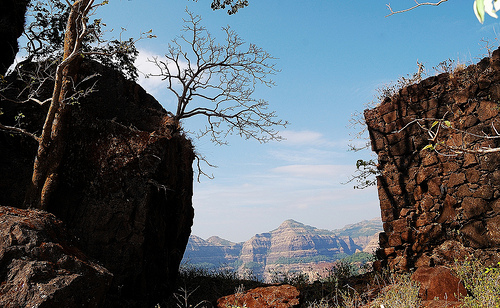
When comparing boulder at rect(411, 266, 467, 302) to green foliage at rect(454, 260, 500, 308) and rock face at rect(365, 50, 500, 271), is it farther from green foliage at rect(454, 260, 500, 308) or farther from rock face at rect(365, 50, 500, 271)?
rock face at rect(365, 50, 500, 271)

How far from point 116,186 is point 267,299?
14.3 ft

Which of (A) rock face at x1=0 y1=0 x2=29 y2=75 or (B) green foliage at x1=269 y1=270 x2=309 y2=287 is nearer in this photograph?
(A) rock face at x1=0 y1=0 x2=29 y2=75

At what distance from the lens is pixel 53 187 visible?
7359mm

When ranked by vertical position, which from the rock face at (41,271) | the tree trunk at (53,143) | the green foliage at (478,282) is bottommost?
the green foliage at (478,282)

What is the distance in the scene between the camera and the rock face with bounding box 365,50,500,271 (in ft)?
26.4

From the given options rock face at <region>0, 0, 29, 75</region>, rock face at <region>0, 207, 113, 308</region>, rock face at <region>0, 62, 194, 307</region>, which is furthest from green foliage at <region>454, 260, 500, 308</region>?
rock face at <region>0, 0, 29, 75</region>

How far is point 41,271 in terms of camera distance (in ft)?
14.4

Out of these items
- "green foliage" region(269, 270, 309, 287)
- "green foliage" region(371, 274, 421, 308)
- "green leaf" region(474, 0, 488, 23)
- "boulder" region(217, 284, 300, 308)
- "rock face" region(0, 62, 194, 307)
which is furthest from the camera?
"green foliage" region(269, 270, 309, 287)

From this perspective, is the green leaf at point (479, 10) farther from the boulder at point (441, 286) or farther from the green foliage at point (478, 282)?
the boulder at point (441, 286)

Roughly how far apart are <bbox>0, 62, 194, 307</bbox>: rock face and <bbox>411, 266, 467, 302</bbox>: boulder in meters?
6.29

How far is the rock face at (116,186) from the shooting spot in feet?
24.6

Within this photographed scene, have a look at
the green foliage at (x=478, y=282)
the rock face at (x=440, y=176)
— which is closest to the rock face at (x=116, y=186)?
the rock face at (x=440, y=176)


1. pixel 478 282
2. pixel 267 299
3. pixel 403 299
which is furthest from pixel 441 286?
pixel 267 299

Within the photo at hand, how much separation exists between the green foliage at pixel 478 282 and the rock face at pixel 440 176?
570 mm
